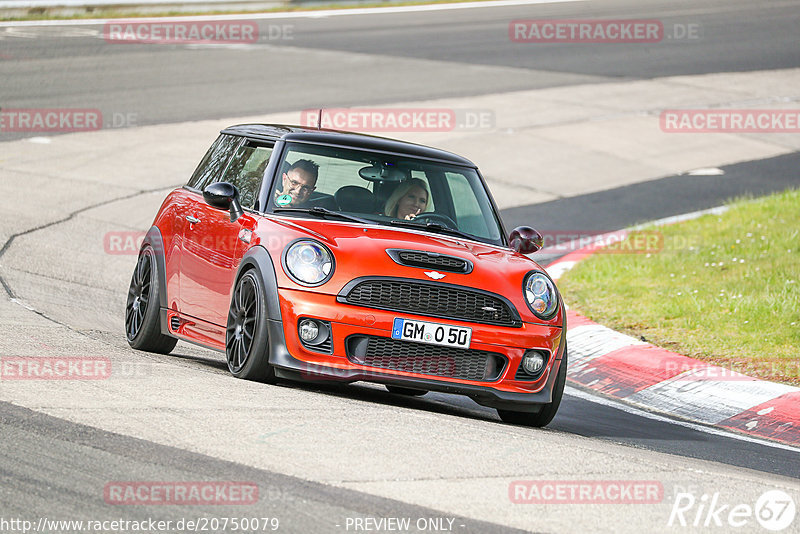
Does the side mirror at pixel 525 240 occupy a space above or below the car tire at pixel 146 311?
above

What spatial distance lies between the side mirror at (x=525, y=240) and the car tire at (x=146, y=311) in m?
2.44

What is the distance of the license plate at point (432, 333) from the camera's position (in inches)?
262

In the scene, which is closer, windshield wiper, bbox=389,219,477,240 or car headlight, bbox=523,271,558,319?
car headlight, bbox=523,271,558,319

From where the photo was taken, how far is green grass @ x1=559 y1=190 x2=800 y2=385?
964 cm

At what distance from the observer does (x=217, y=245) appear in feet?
25.3

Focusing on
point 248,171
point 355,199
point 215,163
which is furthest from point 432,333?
point 215,163

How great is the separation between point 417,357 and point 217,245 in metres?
1.71

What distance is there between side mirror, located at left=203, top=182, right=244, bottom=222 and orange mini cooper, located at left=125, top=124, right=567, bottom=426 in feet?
0.06

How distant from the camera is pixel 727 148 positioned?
65.2ft

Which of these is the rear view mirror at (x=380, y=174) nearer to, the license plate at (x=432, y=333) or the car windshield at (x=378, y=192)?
the car windshield at (x=378, y=192)

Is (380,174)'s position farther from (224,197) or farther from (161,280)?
(161,280)

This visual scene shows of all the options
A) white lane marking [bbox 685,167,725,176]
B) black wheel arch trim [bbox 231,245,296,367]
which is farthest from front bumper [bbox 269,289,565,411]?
white lane marking [bbox 685,167,725,176]

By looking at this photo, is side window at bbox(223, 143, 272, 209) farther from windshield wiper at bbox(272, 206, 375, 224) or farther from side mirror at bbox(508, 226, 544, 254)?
side mirror at bbox(508, 226, 544, 254)

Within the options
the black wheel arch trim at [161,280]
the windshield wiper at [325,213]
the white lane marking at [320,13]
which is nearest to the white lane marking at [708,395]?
the windshield wiper at [325,213]
